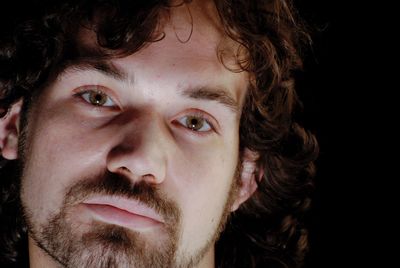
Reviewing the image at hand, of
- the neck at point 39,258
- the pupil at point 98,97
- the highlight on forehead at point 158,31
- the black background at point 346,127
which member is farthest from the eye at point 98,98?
the black background at point 346,127

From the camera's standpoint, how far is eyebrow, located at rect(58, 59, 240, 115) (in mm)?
1347

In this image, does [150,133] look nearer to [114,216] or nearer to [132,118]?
[132,118]

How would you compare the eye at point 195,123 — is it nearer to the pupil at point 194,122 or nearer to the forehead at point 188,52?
the pupil at point 194,122

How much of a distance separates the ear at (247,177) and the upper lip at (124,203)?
46 cm

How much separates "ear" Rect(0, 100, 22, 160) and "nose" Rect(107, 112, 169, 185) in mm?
388

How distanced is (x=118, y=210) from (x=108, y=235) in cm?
7

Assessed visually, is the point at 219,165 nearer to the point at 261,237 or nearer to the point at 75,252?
the point at 75,252

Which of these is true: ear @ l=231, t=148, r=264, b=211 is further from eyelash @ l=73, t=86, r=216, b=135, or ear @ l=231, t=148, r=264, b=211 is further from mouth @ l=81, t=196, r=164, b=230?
mouth @ l=81, t=196, r=164, b=230

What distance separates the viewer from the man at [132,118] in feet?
4.32

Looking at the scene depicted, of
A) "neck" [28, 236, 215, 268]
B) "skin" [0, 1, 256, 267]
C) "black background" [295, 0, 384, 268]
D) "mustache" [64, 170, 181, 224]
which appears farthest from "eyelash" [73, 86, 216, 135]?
"black background" [295, 0, 384, 268]

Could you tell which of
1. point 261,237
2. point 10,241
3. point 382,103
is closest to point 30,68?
point 10,241

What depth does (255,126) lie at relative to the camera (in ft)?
5.51

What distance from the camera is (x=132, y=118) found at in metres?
1.35

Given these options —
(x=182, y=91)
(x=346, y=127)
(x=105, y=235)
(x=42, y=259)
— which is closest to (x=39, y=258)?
(x=42, y=259)
